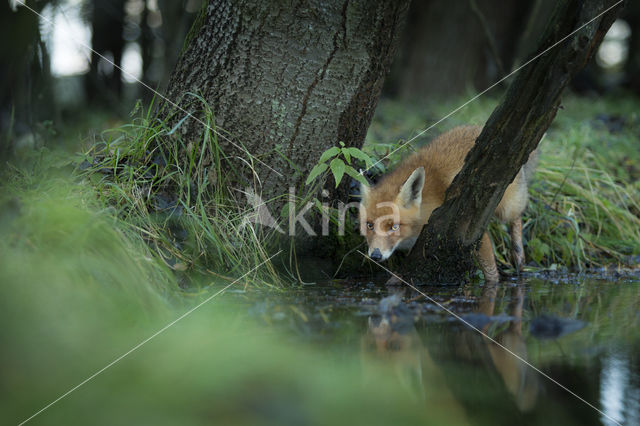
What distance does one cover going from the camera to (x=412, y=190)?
4371 mm

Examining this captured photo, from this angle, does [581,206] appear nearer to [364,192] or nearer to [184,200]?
[364,192]

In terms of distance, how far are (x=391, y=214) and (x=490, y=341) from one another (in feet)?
5.64

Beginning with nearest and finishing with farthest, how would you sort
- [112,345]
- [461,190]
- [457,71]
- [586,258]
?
[112,345] < [461,190] < [586,258] < [457,71]

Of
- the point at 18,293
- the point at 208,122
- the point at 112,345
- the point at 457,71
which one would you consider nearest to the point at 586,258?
the point at 208,122

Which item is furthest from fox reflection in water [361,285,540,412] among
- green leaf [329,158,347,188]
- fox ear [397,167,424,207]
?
fox ear [397,167,424,207]

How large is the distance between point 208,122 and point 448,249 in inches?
76.1

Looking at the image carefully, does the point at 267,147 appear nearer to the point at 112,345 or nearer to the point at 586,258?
the point at 112,345

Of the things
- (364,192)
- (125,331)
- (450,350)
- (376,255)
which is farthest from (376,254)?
(125,331)

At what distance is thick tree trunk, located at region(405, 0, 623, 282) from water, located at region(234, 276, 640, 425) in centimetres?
29

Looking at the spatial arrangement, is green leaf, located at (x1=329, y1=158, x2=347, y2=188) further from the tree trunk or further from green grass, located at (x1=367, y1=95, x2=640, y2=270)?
the tree trunk

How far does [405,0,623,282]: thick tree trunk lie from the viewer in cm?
307

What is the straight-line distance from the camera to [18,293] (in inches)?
106

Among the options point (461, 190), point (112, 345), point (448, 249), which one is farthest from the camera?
point (448, 249)

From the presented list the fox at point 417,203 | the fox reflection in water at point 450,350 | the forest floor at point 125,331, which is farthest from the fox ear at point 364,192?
the fox reflection in water at point 450,350
